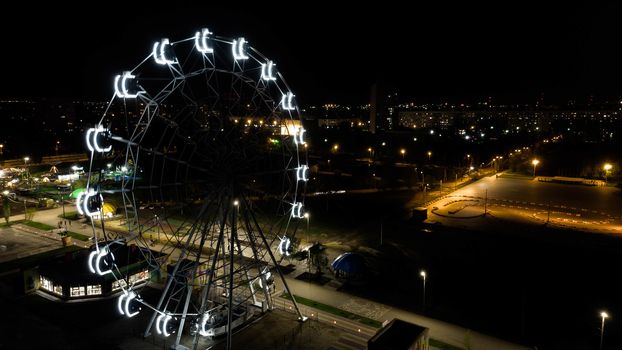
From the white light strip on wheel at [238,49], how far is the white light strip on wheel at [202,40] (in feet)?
4.87

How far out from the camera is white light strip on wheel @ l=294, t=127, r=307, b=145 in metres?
24.3

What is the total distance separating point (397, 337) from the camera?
1845 centimetres

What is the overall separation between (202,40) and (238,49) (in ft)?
6.35

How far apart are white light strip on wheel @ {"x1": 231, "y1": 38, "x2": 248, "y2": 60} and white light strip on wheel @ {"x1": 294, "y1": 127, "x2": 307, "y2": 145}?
5.21m

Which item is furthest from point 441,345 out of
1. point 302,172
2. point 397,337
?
point 302,172

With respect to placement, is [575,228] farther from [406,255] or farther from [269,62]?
[269,62]

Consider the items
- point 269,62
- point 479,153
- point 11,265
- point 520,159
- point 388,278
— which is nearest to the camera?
point 269,62

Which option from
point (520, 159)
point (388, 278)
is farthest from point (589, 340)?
point (520, 159)

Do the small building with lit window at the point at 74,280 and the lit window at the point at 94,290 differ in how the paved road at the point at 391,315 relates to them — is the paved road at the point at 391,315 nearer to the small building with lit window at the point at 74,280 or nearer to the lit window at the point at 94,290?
the small building with lit window at the point at 74,280

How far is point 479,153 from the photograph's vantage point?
10494 centimetres

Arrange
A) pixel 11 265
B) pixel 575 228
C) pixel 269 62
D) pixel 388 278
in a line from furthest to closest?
pixel 575 228 → pixel 11 265 → pixel 388 278 → pixel 269 62

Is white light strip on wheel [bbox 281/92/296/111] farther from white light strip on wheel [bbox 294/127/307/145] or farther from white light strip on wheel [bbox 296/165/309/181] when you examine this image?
white light strip on wheel [bbox 296/165/309/181]

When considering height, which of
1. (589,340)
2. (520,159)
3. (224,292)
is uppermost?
(520,159)

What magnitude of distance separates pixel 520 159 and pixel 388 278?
7694 centimetres
